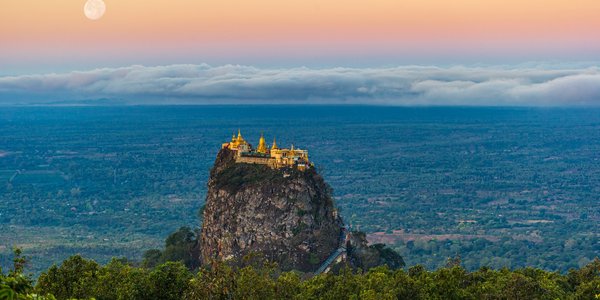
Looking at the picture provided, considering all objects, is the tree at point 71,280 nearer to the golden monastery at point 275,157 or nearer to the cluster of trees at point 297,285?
the cluster of trees at point 297,285

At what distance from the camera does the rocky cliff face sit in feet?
328

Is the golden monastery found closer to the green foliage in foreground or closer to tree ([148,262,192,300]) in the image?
A: the green foliage in foreground

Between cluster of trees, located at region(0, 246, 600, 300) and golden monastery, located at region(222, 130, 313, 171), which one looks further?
golden monastery, located at region(222, 130, 313, 171)

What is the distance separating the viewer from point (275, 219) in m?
102

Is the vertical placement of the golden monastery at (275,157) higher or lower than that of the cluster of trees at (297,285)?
higher

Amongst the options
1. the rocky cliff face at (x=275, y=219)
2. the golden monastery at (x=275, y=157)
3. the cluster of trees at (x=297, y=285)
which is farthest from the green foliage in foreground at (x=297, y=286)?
the golden monastery at (x=275, y=157)

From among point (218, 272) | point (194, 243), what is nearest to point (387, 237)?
point (194, 243)

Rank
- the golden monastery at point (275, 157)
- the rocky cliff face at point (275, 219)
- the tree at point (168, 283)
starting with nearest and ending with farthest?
the tree at point (168, 283)
the rocky cliff face at point (275, 219)
the golden monastery at point (275, 157)

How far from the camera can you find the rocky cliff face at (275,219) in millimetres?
99938

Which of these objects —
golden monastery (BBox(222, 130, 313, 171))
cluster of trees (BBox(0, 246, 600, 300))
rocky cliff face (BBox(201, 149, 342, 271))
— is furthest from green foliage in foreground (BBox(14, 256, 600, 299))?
golden monastery (BBox(222, 130, 313, 171))

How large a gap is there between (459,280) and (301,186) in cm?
3859

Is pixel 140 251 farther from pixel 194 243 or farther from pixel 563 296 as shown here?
pixel 563 296

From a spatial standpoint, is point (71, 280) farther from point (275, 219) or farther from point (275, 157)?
point (275, 157)

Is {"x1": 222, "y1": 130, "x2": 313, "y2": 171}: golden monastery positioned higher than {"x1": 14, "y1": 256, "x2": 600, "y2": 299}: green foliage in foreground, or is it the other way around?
{"x1": 222, "y1": 130, "x2": 313, "y2": 171}: golden monastery
